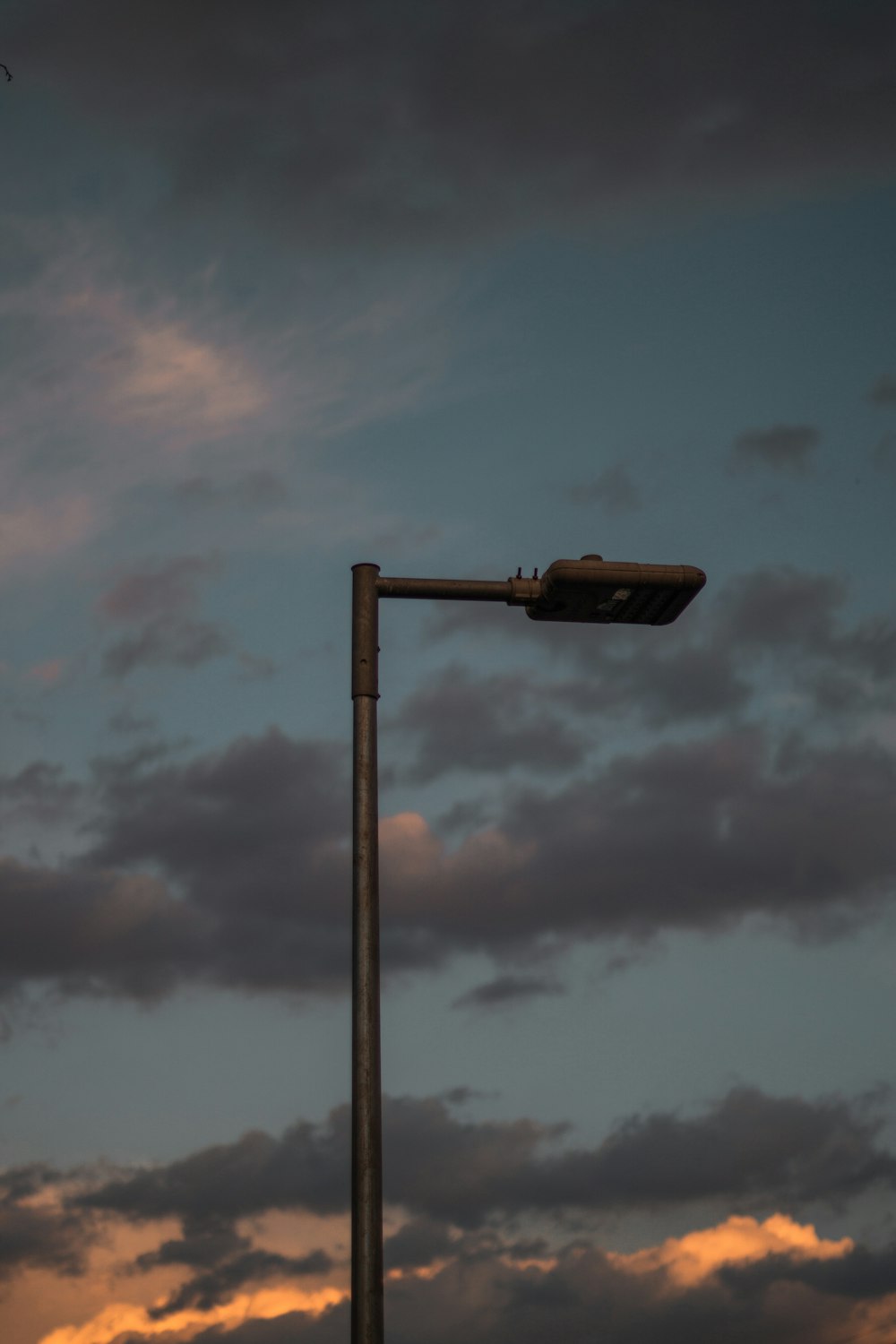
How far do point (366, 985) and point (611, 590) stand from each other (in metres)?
3.62

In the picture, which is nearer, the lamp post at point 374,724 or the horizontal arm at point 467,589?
the lamp post at point 374,724

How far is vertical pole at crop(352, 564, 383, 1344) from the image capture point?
9.92 metres

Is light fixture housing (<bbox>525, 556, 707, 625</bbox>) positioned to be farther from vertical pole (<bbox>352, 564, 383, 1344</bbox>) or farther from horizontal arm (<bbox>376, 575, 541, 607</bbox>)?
vertical pole (<bbox>352, 564, 383, 1344</bbox>)

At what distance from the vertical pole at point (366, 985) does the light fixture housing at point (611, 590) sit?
1384mm

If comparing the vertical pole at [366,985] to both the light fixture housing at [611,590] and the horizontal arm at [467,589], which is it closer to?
the horizontal arm at [467,589]

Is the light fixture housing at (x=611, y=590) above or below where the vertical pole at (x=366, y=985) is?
above

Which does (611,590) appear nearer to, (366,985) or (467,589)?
(467,589)

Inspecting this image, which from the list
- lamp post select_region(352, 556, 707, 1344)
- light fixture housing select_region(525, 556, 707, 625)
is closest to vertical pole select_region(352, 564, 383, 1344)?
lamp post select_region(352, 556, 707, 1344)

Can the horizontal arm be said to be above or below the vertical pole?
above

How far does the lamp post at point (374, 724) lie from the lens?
10016 millimetres

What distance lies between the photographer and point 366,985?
1057cm

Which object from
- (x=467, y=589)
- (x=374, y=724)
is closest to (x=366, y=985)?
(x=374, y=724)

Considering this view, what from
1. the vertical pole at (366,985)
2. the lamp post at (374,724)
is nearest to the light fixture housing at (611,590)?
the lamp post at (374,724)

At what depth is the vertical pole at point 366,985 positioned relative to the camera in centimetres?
992
